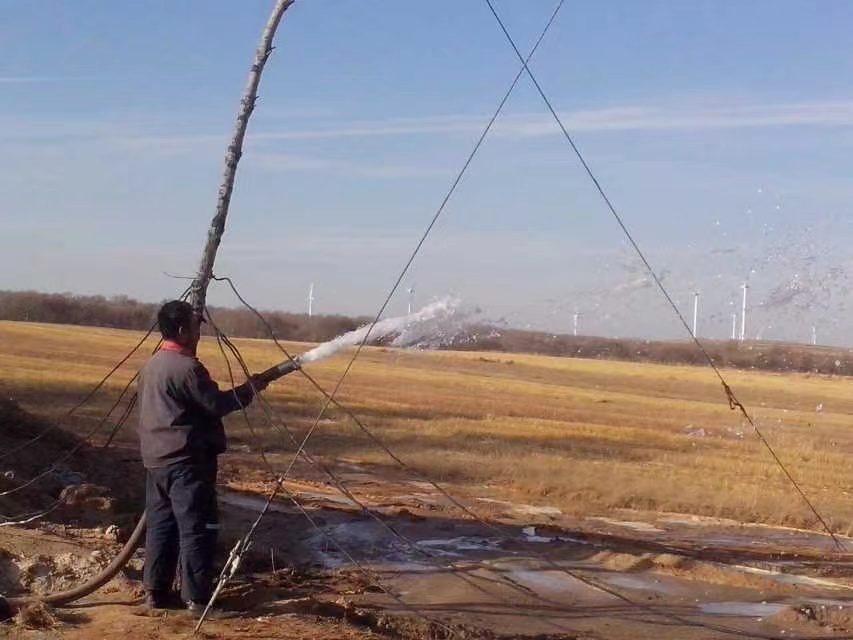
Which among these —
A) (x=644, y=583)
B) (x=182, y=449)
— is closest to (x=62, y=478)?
(x=182, y=449)

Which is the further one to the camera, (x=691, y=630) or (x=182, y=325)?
(x=691, y=630)

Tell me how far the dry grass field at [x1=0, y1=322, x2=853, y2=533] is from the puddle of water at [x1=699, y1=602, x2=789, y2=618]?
5.38m

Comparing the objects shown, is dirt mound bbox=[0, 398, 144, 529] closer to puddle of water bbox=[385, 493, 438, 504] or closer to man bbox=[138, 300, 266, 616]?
man bbox=[138, 300, 266, 616]

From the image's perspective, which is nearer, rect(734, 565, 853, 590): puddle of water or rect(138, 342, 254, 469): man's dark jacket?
rect(138, 342, 254, 469): man's dark jacket

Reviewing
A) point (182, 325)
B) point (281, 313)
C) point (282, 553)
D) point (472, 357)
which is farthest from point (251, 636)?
point (472, 357)

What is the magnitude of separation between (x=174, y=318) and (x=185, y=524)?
132 cm

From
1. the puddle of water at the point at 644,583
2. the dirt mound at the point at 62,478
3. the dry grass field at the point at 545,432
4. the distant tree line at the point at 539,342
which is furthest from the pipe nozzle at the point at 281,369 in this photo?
the distant tree line at the point at 539,342

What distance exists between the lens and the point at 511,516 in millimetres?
14594

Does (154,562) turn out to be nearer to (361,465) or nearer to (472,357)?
(361,465)

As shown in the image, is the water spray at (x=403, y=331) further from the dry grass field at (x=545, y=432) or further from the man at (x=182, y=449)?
the dry grass field at (x=545, y=432)

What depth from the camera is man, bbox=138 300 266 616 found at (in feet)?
23.2

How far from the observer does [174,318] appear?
7359mm

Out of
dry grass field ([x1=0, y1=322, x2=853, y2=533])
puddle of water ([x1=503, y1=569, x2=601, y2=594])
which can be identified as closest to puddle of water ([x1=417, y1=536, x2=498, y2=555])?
puddle of water ([x1=503, y1=569, x2=601, y2=594])

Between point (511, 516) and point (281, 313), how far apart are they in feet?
184
